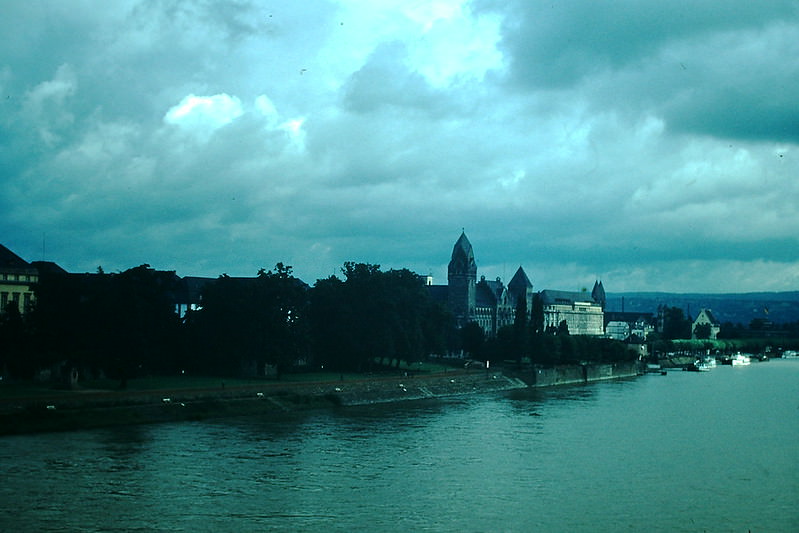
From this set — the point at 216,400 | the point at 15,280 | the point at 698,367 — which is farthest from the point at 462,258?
the point at 216,400

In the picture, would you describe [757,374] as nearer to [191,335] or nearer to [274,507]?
[191,335]

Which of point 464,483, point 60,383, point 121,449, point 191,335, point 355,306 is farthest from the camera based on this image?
point 355,306

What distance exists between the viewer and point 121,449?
2153 inches

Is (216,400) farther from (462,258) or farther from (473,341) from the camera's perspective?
(462,258)

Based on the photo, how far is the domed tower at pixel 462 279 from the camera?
641 ft

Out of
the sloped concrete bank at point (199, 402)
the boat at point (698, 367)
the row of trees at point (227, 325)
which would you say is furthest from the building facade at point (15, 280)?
the boat at point (698, 367)

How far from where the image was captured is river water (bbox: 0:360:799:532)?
40531 millimetres

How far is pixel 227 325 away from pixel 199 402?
17.7 metres

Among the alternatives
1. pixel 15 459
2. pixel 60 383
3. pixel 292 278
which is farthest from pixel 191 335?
pixel 15 459

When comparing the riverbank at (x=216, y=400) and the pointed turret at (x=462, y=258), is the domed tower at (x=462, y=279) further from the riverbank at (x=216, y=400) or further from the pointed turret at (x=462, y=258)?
the riverbank at (x=216, y=400)

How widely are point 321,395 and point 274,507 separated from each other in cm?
4061

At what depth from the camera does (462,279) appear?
196000 mm

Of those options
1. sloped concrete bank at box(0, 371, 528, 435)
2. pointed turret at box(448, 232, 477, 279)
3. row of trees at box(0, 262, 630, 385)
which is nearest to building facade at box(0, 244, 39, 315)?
row of trees at box(0, 262, 630, 385)

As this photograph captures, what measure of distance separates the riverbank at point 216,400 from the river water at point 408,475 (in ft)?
6.62
